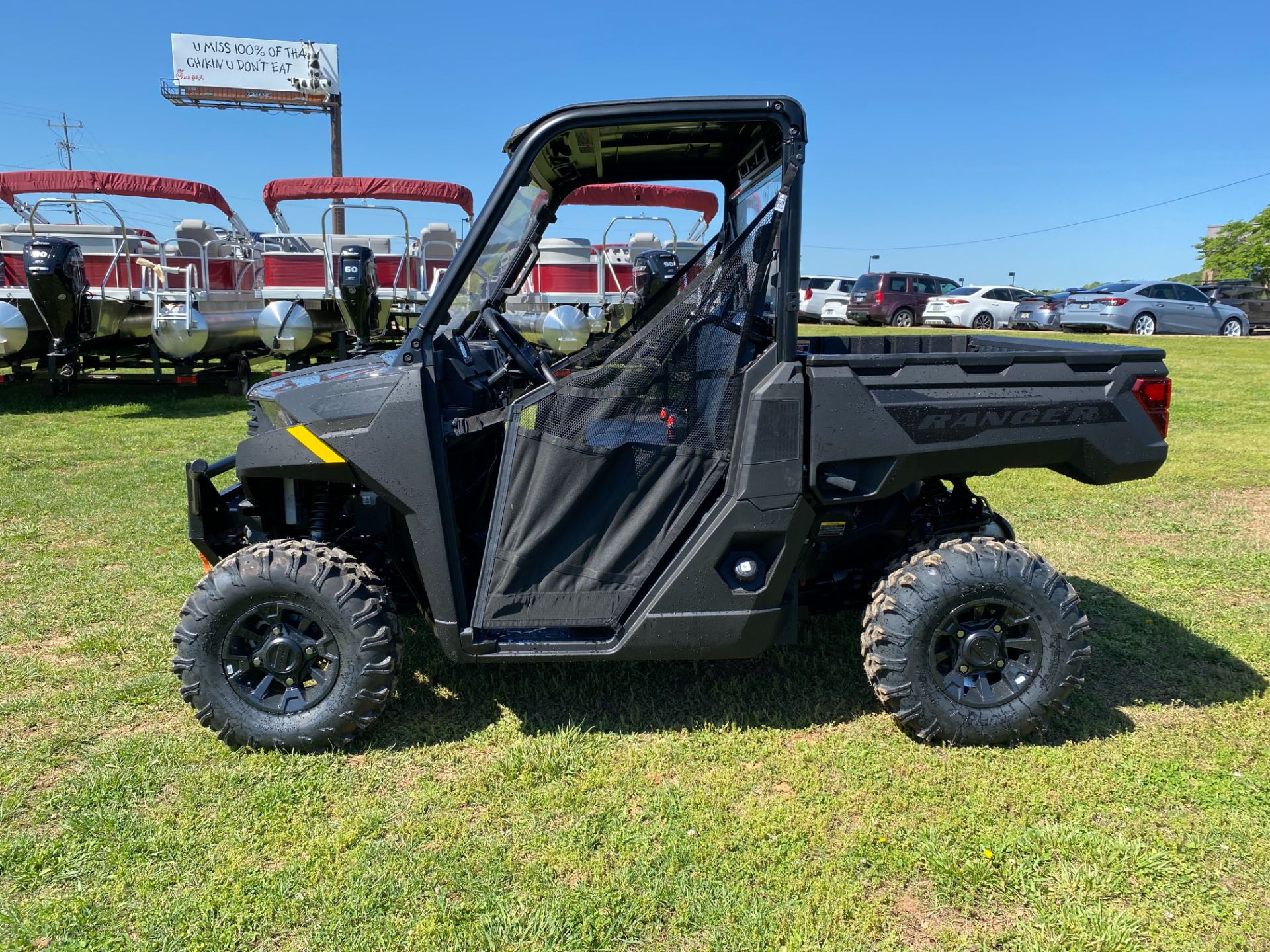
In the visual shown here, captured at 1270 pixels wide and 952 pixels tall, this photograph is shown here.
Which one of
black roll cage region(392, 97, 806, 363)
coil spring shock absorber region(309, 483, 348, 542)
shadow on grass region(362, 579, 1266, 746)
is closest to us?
black roll cage region(392, 97, 806, 363)

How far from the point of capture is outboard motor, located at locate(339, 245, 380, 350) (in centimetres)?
1044

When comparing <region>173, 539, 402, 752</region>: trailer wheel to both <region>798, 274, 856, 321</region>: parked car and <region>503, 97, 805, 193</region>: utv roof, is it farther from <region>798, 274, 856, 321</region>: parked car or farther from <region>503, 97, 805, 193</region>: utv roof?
<region>798, 274, 856, 321</region>: parked car

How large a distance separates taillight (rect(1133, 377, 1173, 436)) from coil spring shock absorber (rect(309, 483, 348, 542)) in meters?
3.07

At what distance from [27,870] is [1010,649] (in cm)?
319

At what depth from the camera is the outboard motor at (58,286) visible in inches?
369

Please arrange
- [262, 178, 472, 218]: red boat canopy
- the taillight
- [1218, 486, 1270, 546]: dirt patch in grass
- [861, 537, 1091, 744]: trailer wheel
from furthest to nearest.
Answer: [262, 178, 472, 218]: red boat canopy, [1218, 486, 1270, 546]: dirt patch in grass, the taillight, [861, 537, 1091, 744]: trailer wheel

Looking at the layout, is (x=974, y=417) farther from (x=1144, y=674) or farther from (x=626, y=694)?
(x=626, y=694)

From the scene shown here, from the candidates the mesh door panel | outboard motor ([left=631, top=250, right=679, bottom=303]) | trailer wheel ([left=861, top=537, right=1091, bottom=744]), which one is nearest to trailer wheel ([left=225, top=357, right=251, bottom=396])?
outboard motor ([left=631, top=250, right=679, bottom=303])

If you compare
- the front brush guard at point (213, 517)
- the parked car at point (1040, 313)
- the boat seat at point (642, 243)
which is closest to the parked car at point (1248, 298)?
the parked car at point (1040, 313)

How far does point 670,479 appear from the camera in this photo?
292cm

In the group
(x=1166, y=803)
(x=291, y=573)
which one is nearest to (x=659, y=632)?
(x=291, y=573)

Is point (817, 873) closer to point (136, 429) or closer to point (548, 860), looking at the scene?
point (548, 860)

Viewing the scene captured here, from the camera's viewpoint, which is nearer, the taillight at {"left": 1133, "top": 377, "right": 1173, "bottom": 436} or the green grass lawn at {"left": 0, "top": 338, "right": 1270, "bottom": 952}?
the green grass lawn at {"left": 0, "top": 338, "right": 1270, "bottom": 952}

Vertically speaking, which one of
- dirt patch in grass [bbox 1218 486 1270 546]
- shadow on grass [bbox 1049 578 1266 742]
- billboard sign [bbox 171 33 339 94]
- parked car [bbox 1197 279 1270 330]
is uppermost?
billboard sign [bbox 171 33 339 94]
